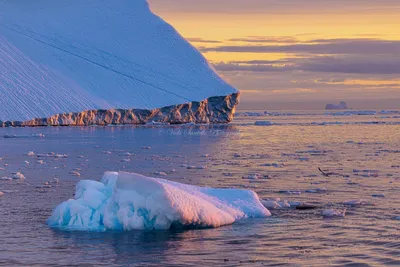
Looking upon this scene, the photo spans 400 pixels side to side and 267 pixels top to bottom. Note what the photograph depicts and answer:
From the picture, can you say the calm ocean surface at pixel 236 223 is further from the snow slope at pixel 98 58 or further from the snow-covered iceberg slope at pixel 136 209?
the snow slope at pixel 98 58

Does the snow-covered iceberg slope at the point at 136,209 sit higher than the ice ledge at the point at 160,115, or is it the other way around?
the ice ledge at the point at 160,115

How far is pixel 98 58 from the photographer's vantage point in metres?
45.4

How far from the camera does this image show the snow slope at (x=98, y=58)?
128 feet

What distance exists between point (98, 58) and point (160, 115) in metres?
5.02

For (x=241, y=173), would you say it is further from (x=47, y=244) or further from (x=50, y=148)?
(x=50, y=148)

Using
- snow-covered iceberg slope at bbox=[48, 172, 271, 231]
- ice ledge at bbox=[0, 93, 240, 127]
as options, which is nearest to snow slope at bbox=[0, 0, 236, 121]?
ice ledge at bbox=[0, 93, 240, 127]

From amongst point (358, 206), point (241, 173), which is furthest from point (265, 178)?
point (358, 206)

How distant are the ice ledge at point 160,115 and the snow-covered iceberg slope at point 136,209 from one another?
29.7 m

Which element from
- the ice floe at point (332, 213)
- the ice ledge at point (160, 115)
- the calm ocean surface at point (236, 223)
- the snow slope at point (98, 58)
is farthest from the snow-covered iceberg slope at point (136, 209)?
the ice ledge at point (160, 115)

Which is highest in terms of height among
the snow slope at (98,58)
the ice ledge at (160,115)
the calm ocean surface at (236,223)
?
the snow slope at (98,58)

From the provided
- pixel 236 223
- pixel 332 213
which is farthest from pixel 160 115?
pixel 236 223

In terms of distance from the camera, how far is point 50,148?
72.0 feet

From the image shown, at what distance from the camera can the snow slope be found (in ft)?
128

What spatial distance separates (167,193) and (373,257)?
7.26 feet
